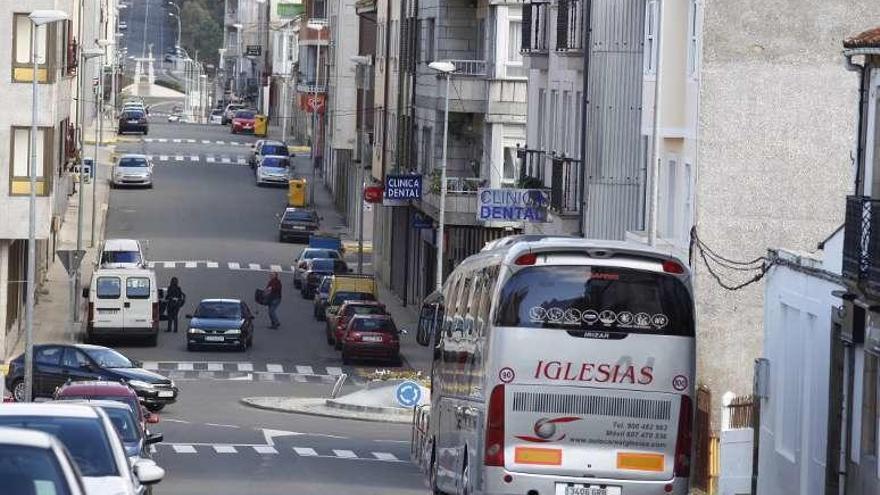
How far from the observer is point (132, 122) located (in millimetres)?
132625

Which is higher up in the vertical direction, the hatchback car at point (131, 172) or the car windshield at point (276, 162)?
the car windshield at point (276, 162)

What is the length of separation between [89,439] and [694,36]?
23734mm

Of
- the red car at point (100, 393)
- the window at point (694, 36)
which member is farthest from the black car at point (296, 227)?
the red car at point (100, 393)

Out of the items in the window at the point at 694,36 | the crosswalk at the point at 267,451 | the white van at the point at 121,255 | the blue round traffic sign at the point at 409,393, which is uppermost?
the window at the point at 694,36

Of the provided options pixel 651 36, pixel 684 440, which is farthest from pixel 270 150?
pixel 684 440

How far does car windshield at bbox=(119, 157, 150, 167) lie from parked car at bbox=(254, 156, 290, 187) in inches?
272

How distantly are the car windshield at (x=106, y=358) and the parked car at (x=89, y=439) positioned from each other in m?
28.2

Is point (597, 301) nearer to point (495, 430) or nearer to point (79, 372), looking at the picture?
point (495, 430)

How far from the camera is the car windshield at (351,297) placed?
65.8 m

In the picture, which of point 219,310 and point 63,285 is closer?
point 219,310

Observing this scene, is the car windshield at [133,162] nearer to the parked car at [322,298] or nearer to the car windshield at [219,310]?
the parked car at [322,298]

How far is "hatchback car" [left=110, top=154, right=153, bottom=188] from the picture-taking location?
327ft

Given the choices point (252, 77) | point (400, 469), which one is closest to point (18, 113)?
point (400, 469)

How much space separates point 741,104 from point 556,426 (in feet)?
58.9
